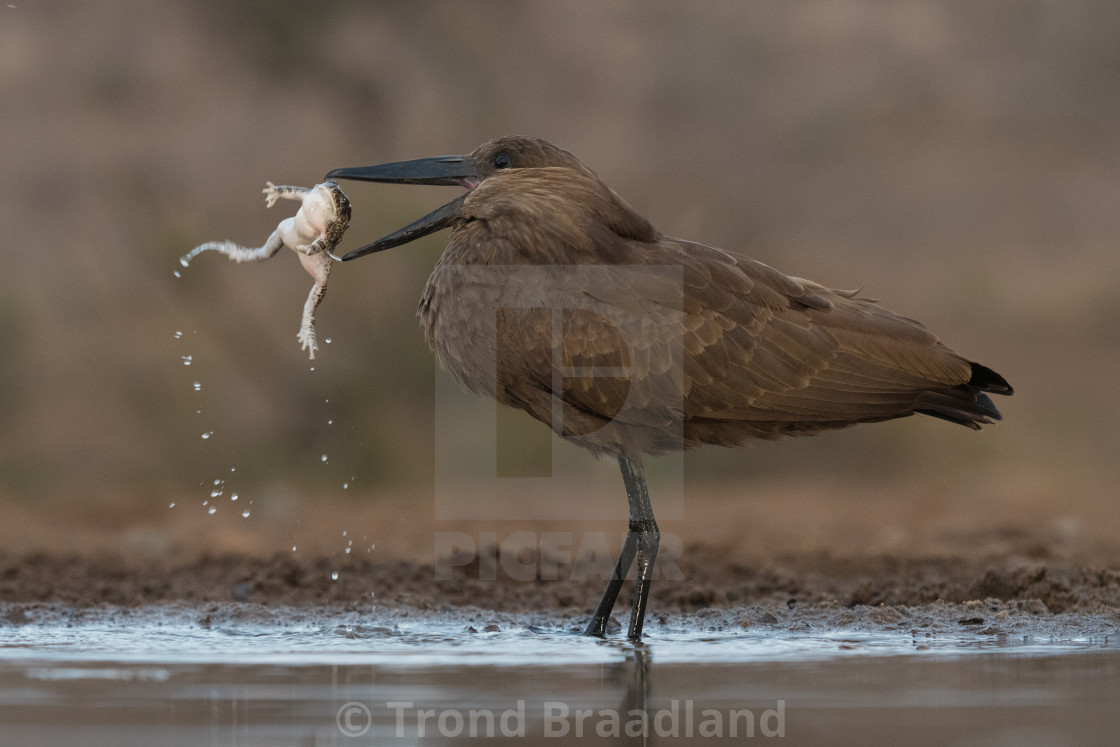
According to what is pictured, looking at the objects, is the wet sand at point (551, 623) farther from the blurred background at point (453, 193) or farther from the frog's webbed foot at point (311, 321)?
the frog's webbed foot at point (311, 321)

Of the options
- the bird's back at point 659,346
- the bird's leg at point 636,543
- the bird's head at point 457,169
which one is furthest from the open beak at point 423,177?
the bird's leg at point 636,543

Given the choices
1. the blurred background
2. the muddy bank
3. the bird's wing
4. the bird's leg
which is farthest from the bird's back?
the blurred background

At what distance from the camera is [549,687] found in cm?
433

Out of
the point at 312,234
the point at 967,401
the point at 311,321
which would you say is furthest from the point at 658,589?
the point at 312,234

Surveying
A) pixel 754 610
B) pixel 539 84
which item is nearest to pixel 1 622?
pixel 754 610

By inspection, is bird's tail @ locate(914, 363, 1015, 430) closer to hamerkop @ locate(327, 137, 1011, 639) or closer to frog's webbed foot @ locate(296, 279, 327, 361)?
hamerkop @ locate(327, 137, 1011, 639)

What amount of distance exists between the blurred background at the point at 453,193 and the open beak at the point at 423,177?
3.36m

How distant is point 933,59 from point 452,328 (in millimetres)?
9848

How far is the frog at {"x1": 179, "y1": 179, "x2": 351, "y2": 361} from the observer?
6.29m

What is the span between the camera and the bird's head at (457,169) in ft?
21.0

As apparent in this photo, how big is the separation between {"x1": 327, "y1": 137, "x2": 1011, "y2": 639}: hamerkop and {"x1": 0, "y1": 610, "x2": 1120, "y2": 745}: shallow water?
86cm

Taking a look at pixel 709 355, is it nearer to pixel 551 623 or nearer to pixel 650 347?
pixel 650 347

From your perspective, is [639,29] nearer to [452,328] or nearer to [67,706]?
[452,328]

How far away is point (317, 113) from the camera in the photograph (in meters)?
13.5
